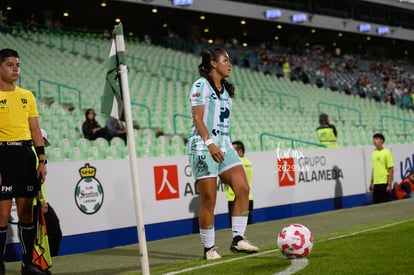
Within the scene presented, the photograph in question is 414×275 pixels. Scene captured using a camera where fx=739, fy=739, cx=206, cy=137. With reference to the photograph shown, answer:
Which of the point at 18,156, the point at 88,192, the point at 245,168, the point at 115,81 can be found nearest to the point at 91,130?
the point at 245,168

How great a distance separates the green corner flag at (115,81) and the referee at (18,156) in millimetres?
1242

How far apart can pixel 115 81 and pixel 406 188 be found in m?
12.5

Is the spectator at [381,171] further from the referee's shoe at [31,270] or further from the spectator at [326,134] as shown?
the referee's shoe at [31,270]

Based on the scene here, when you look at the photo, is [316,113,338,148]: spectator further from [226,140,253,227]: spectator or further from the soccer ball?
the soccer ball

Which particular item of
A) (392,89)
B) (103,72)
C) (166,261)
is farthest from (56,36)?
(166,261)

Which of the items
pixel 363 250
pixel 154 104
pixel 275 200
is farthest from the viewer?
pixel 154 104

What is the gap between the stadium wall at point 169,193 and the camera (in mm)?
10727

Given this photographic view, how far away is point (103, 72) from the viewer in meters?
25.5

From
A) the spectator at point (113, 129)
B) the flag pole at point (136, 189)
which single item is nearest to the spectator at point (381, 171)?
the spectator at point (113, 129)

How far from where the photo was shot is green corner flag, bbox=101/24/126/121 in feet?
19.6

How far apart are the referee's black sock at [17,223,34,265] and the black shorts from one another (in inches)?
14.1

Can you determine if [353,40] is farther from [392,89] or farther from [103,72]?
[103,72]

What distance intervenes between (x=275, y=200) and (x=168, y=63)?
1742 cm

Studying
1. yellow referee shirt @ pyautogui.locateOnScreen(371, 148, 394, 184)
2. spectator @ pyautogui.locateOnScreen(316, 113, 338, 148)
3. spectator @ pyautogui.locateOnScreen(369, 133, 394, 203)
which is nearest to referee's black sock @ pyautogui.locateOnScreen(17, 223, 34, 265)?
spectator @ pyautogui.locateOnScreen(369, 133, 394, 203)
